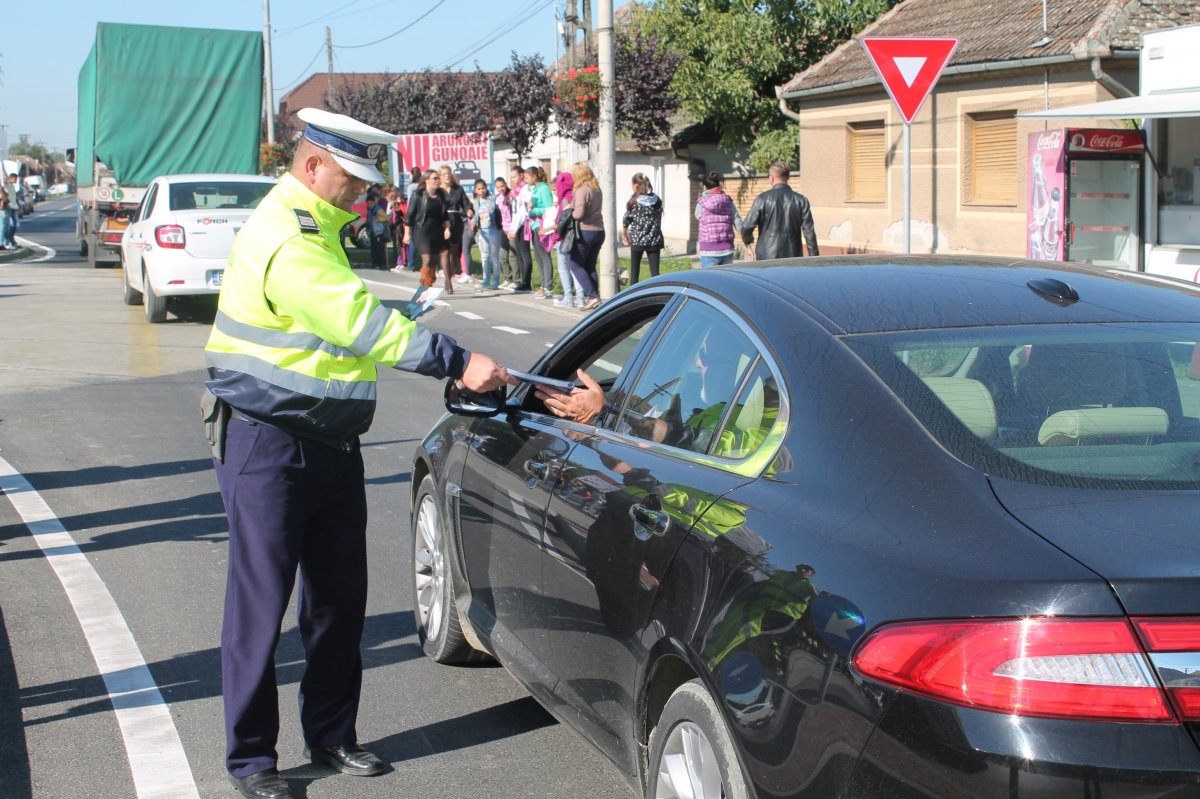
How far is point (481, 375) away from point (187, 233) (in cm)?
1279

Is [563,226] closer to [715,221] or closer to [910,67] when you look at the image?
[715,221]

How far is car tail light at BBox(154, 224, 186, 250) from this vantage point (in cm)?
1551

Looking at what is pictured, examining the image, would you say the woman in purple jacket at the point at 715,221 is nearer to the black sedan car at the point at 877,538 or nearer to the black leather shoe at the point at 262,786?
the black sedan car at the point at 877,538

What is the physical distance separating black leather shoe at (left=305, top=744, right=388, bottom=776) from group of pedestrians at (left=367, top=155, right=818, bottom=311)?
9.57 meters

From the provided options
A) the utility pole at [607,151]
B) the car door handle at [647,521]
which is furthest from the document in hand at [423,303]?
the utility pole at [607,151]

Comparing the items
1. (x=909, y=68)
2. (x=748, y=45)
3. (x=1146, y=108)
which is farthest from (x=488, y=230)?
(x=909, y=68)

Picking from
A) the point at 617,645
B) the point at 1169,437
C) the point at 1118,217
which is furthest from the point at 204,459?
the point at 1118,217

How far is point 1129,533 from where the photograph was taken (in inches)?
88.7

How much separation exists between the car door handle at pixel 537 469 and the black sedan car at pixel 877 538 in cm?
1

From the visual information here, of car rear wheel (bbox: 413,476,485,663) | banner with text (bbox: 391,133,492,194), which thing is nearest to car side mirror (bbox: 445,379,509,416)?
car rear wheel (bbox: 413,476,485,663)

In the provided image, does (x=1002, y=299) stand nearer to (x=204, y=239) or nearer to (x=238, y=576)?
(x=238, y=576)

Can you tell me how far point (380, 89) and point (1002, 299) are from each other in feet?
148

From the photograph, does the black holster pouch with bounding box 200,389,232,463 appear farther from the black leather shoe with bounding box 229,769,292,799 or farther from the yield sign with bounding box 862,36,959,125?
the yield sign with bounding box 862,36,959,125

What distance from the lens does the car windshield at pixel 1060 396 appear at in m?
2.55
